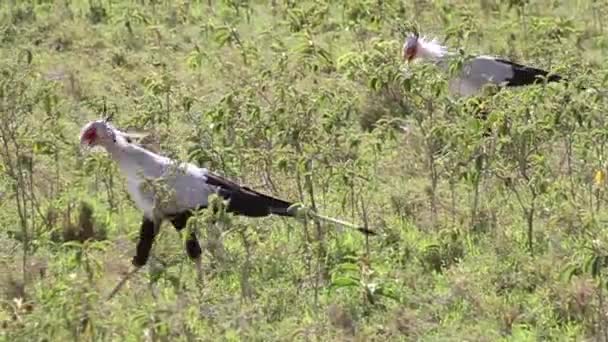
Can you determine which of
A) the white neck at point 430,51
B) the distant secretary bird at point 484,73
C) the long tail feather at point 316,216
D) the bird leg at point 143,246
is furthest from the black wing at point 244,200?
the white neck at point 430,51

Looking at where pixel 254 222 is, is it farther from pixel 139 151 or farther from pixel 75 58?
pixel 75 58

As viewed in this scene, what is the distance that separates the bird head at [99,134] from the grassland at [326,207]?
9.5 inches

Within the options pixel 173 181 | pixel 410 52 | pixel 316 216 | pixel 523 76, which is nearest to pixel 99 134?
pixel 173 181

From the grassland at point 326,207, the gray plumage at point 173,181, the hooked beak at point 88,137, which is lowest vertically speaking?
the grassland at point 326,207

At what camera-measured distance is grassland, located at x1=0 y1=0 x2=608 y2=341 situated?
224 inches

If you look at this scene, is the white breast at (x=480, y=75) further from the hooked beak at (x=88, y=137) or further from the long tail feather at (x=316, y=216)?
the hooked beak at (x=88, y=137)

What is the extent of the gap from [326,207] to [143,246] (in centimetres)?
146

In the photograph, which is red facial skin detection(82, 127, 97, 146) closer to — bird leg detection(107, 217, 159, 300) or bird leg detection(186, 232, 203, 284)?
bird leg detection(107, 217, 159, 300)

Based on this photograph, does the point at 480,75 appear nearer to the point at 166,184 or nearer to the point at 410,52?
the point at 410,52

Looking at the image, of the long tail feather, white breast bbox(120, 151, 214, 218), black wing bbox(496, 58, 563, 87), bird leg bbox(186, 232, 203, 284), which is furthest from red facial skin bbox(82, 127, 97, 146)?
black wing bbox(496, 58, 563, 87)

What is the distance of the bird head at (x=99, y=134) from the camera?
243 inches

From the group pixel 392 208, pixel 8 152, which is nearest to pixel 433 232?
pixel 392 208

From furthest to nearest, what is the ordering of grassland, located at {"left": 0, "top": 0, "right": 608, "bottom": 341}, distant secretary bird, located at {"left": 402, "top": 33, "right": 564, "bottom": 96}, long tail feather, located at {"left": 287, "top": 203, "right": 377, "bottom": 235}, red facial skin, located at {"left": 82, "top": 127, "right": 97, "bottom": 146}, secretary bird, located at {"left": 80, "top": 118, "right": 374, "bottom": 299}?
distant secretary bird, located at {"left": 402, "top": 33, "right": 564, "bottom": 96} → red facial skin, located at {"left": 82, "top": 127, "right": 97, "bottom": 146} → secretary bird, located at {"left": 80, "top": 118, "right": 374, "bottom": 299} → long tail feather, located at {"left": 287, "top": 203, "right": 377, "bottom": 235} → grassland, located at {"left": 0, "top": 0, "right": 608, "bottom": 341}

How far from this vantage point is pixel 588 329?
18.7 ft
